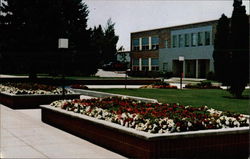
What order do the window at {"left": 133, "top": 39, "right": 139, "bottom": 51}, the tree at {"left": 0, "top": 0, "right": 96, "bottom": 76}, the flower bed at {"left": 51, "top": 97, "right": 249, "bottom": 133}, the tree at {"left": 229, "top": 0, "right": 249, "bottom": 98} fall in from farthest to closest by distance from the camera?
1. the window at {"left": 133, "top": 39, "right": 139, "bottom": 51}
2. the tree at {"left": 0, "top": 0, "right": 96, "bottom": 76}
3. the tree at {"left": 229, "top": 0, "right": 249, "bottom": 98}
4. the flower bed at {"left": 51, "top": 97, "right": 249, "bottom": 133}

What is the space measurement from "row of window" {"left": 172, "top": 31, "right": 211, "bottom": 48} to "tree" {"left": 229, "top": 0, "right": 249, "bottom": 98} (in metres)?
33.6

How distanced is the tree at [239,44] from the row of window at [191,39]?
33.6 meters

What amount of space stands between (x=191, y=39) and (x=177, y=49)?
3.59m

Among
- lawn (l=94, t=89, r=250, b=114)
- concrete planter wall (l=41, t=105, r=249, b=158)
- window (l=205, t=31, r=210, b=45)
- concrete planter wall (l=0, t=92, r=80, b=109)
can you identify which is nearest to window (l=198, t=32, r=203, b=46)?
window (l=205, t=31, r=210, b=45)

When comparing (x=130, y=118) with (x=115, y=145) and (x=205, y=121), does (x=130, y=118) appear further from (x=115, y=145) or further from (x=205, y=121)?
(x=205, y=121)

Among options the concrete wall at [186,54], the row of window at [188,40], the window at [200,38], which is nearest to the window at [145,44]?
the row of window at [188,40]

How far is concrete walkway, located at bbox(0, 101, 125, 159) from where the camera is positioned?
772cm

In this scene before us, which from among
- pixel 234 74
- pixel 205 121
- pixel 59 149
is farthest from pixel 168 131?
pixel 234 74

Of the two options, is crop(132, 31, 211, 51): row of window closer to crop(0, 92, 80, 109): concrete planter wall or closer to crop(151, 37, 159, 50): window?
crop(151, 37, 159, 50): window

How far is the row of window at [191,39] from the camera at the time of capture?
54375 mm

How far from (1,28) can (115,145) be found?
91.2ft

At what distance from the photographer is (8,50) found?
106ft

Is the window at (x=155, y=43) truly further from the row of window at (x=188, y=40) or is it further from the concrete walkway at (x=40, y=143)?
the concrete walkway at (x=40, y=143)

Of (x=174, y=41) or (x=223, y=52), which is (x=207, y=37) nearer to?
(x=174, y=41)
